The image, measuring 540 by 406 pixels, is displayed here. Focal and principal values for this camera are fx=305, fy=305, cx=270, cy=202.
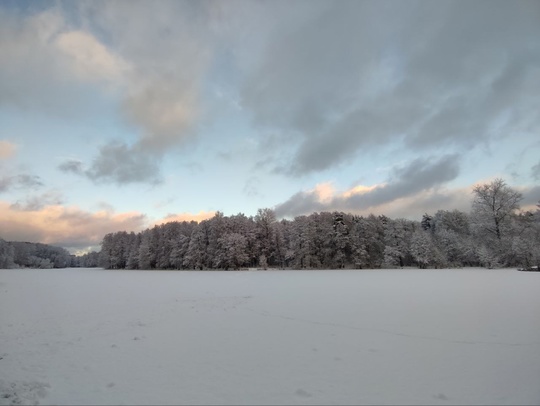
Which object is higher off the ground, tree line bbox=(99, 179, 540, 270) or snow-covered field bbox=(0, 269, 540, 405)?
tree line bbox=(99, 179, 540, 270)

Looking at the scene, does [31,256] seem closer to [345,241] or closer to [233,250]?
[233,250]

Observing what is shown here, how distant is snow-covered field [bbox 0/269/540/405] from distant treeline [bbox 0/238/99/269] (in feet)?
399

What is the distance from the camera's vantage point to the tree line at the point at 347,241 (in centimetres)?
4241

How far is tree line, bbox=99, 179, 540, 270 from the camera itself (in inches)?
1670

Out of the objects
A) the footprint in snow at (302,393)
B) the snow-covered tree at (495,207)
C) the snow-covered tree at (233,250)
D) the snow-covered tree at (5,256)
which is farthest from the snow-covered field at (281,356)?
the snow-covered tree at (5,256)

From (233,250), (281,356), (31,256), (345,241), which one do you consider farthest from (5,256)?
(281,356)

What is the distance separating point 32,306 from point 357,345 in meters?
16.6

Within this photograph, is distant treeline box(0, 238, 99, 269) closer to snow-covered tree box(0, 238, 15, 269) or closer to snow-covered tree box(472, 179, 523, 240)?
snow-covered tree box(0, 238, 15, 269)

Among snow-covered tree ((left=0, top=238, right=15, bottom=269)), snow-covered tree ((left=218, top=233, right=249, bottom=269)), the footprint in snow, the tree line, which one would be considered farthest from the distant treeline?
the footprint in snow

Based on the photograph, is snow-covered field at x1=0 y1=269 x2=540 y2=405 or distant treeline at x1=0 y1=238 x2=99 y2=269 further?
distant treeline at x1=0 y1=238 x2=99 y2=269

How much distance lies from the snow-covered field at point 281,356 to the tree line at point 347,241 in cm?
3639

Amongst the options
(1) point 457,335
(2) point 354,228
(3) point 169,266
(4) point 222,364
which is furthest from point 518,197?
(3) point 169,266

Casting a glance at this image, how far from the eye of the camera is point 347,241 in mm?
61562

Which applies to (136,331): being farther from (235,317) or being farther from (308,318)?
(308,318)
